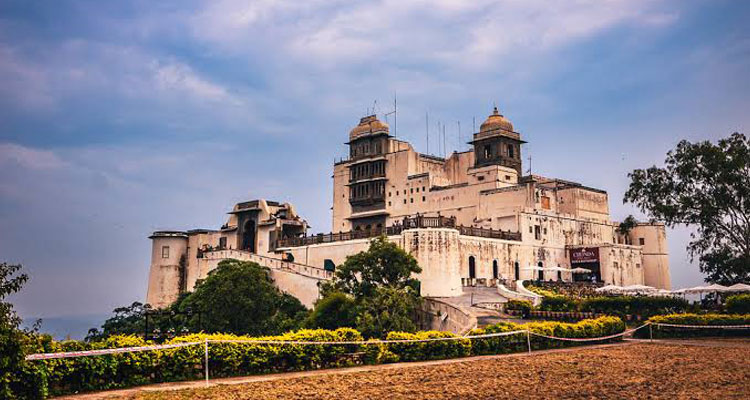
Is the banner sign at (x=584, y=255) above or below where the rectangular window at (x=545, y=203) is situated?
below

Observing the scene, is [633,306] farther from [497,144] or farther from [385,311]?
[497,144]

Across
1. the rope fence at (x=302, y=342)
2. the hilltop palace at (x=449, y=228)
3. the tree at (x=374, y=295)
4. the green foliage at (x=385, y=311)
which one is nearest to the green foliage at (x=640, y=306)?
the rope fence at (x=302, y=342)

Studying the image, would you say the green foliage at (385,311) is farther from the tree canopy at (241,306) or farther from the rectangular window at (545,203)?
the rectangular window at (545,203)

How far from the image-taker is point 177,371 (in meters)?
16.1

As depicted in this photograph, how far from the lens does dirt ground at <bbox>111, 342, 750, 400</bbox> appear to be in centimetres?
1426

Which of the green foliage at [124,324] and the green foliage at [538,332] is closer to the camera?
the green foliage at [538,332]

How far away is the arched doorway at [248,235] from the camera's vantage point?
62.3 meters

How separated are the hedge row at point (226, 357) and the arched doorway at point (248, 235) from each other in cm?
4038

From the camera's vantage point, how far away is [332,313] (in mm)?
38594

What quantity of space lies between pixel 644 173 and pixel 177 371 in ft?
127

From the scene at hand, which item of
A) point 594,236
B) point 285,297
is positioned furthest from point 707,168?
point 285,297

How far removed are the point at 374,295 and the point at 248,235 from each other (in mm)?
28048

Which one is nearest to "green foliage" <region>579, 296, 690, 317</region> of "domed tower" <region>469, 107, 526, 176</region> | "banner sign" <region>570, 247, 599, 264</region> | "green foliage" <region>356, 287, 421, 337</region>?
"green foliage" <region>356, 287, 421, 337</region>

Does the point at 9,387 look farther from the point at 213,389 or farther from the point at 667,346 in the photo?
the point at 667,346
